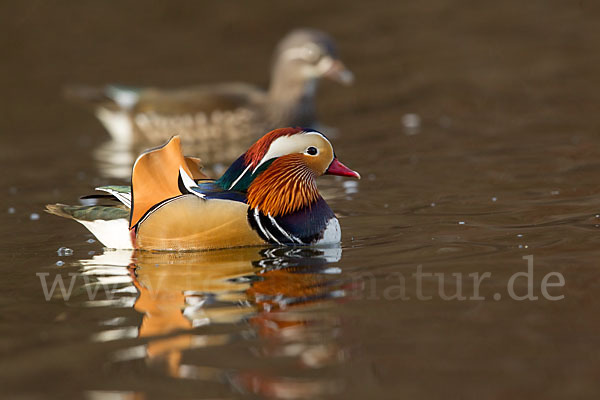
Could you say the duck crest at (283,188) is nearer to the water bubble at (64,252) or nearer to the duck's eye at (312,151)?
the duck's eye at (312,151)

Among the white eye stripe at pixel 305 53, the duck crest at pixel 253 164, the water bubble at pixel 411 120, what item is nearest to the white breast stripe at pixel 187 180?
the duck crest at pixel 253 164

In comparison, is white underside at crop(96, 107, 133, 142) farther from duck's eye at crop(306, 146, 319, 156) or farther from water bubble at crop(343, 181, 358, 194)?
duck's eye at crop(306, 146, 319, 156)

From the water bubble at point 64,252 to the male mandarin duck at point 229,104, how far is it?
16.7ft

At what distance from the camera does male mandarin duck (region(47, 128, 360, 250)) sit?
5684 millimetres

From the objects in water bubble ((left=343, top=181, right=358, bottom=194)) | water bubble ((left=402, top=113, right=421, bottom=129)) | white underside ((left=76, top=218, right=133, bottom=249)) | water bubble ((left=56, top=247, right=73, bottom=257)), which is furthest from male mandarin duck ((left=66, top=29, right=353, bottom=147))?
white underside ((left=76, top=218, right=133, bottom=249))

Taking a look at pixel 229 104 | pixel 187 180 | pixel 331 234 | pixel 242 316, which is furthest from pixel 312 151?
pixel 229 104

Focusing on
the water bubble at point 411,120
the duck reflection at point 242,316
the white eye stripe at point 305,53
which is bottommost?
the duck reflection at point 242,316

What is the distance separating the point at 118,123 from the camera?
11.7 m

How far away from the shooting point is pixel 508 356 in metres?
3.73

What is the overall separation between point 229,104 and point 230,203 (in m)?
5.55

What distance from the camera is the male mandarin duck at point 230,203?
224 inches

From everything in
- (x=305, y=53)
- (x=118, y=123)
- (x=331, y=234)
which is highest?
(x=305, y=53)

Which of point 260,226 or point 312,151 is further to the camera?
point 312,151

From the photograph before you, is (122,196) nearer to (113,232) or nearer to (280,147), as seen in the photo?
(113,232)
